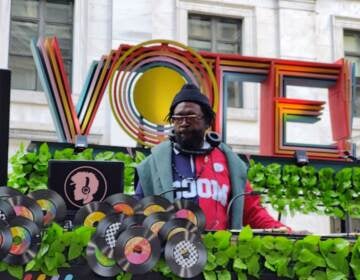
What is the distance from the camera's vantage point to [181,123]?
368 centimetres

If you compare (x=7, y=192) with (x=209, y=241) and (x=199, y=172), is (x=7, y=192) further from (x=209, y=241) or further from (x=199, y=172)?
(x=199, y=172)

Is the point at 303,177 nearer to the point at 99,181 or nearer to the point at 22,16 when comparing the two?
the point at 99,181

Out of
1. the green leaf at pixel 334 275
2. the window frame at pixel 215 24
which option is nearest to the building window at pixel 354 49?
the window frame at pixel 215 24

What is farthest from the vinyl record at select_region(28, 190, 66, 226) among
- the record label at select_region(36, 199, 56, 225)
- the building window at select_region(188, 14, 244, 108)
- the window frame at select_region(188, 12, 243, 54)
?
the window frame at select_region(188, 12, 243, 54)

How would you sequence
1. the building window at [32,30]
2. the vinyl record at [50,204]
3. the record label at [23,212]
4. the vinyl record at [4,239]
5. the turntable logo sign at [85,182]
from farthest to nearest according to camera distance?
the building window at [32,30] → the turntable logo sign at [85,182] → the vinyl record at [50,204] → the record label at [23,212] → the vinyl record at [4,239]

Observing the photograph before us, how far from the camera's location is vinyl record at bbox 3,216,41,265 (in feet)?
8.02

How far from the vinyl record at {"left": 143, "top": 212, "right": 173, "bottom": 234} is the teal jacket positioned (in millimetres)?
871

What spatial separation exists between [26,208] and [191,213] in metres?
0.59

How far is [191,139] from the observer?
370cm

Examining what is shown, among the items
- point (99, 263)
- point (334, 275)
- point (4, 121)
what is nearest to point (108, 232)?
point (99, 263)

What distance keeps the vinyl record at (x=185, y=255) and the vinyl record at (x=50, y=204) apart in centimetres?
44

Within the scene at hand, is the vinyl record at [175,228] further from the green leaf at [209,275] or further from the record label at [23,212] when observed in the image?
the record label at [23,212]

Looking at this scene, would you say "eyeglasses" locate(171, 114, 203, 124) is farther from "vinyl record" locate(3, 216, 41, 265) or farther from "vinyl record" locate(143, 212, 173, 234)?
"vinyl record" locate(3, 216, 41, 265)

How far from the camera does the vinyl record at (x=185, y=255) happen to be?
2506 mm
